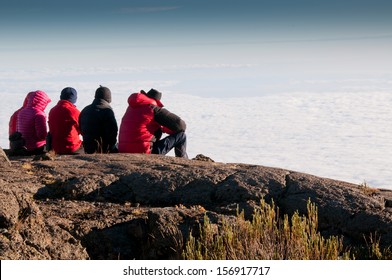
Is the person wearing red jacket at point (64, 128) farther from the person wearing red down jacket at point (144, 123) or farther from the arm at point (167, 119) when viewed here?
the arm at point (167, 119)

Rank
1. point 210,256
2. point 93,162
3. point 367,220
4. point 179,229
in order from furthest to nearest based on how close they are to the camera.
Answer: point 93,162, point 367,220, point 179,229, point 210,256

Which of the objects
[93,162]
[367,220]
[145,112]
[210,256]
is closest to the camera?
[210,256]

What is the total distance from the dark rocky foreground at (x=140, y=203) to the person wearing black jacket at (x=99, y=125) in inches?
105

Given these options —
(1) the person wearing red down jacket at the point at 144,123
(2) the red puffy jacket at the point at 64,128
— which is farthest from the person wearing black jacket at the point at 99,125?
(1) the person wearing red down jacket at the point at 144,123

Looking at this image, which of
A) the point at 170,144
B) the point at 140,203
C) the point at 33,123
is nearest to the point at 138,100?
the point at 170,144

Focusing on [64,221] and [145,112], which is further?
[145,112]

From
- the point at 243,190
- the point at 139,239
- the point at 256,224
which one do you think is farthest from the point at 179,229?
the point at 243,190

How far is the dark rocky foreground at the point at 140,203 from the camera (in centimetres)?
722

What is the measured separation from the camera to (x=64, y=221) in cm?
796

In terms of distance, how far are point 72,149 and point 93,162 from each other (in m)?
3.27

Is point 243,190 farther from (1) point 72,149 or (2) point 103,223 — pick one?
(1) point 72,149

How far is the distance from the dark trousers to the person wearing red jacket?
173 centimetres

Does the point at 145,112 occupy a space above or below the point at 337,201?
above

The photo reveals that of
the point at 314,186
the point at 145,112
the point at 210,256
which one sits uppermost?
the point at 145,112
